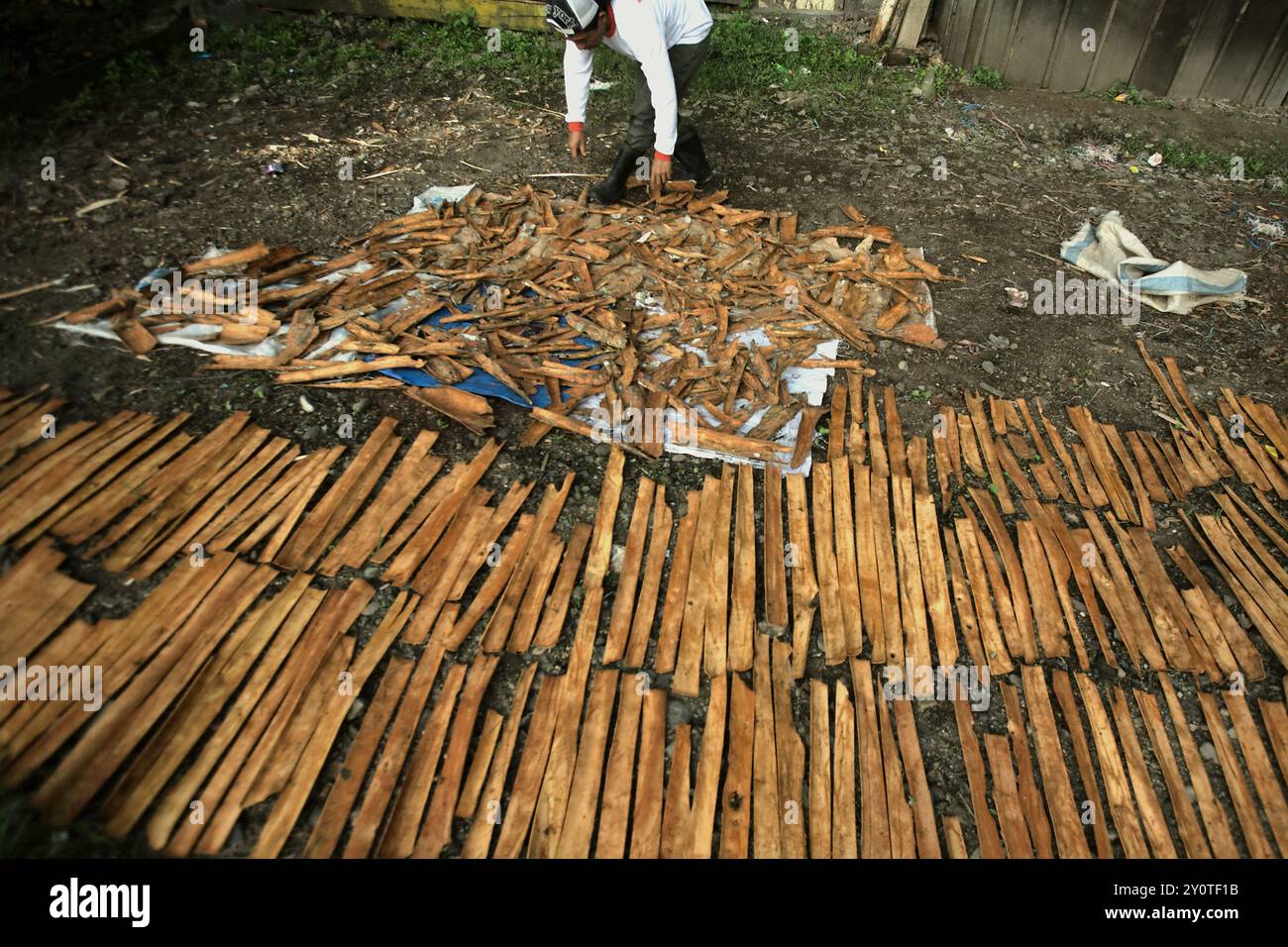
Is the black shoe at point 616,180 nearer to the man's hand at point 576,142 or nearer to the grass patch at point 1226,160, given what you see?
the man's hand at point 576,142

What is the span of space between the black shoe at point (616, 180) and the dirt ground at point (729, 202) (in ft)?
0.95

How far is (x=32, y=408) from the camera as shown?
3236mm

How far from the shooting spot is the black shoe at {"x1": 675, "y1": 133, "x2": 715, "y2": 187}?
5141 mm

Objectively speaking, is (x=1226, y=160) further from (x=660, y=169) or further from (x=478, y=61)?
(x=478, y=61)

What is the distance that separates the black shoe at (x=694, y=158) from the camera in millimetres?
5141

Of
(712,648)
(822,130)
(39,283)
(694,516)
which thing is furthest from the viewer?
(822,130)

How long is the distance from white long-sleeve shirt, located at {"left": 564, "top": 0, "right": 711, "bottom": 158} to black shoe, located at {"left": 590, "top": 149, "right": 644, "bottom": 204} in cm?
22

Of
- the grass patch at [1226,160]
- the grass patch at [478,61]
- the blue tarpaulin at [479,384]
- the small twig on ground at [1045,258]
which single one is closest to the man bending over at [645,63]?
the grass patch at [478,61]

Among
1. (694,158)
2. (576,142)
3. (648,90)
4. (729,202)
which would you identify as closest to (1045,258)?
(729,202)

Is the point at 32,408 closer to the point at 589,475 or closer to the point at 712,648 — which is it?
the point at 589,475

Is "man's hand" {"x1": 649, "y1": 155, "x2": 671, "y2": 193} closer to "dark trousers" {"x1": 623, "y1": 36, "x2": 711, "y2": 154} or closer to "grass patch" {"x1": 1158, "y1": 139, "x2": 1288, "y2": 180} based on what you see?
"dark trousers" {"x1": 623, "y1": 36, "x2": 711, "y2": 154}

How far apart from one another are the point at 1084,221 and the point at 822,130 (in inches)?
84.5

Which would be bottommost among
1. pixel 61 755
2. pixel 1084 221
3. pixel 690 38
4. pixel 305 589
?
pixel 61 755
